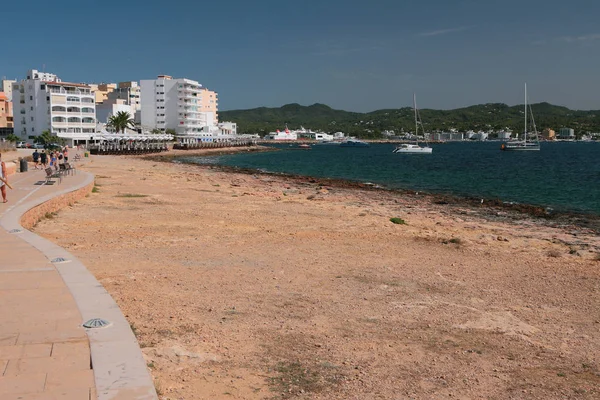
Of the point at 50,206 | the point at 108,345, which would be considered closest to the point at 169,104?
the point at 50,206

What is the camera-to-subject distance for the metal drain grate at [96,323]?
268 inches

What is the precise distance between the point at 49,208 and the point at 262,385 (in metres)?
14.0

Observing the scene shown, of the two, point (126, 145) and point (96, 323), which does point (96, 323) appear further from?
point (126, 145)

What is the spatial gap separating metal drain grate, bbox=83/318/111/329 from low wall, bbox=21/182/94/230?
886 centimetres

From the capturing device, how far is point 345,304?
32.0 ft

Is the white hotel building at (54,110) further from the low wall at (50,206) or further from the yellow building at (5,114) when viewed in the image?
the low wall at (50,206)

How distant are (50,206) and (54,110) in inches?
3577

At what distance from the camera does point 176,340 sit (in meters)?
7.57

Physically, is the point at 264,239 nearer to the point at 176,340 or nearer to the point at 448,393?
the point at 176,340

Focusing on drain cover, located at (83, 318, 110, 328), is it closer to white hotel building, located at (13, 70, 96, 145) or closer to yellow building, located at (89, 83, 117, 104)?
white hotel building, located at (13, 70, 96, 145)

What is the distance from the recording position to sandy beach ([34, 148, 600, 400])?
6.71m

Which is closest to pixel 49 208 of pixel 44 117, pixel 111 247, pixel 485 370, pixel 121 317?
pixel 111 247

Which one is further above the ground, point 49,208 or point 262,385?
point 49,208

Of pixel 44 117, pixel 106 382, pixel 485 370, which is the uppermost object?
pixel 44 117
